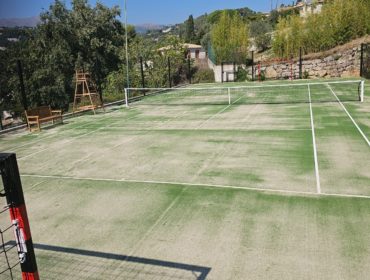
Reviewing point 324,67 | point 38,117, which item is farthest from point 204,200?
point 324,67

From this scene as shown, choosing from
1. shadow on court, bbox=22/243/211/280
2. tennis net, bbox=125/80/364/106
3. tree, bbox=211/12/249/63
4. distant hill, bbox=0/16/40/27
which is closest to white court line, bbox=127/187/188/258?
shadow on court, bbox=22/243/211/280

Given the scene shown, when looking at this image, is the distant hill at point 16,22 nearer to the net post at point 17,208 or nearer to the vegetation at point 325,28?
the vegetation at point 325,28

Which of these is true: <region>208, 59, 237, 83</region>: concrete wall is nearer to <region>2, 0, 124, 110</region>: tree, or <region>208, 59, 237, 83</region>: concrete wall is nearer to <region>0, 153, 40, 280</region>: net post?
<region>2, 0, 124, 110</region>: tree

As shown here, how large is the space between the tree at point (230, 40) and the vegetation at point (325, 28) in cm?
329

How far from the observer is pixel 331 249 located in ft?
15.5

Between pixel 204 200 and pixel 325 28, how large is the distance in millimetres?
30685

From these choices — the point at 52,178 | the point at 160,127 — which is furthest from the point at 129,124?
the point at 52,178

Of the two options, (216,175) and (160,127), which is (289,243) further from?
(160,127)

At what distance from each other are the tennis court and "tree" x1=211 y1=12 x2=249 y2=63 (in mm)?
24115

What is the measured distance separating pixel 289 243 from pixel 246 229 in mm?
A: 673

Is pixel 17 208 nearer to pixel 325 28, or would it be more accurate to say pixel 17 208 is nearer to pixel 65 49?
pixel 65 49

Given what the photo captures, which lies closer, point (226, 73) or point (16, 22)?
point (226, 73)

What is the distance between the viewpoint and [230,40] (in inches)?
1503

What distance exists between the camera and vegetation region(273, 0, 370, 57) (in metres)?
31.0
